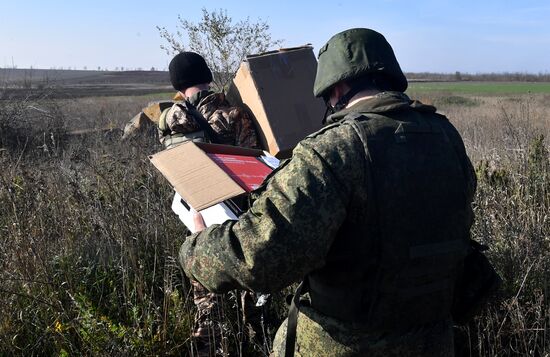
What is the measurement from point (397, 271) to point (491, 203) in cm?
236

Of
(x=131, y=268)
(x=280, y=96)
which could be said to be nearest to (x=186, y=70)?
(x=280, y=96)

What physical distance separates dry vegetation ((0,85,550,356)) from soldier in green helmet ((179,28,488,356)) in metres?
0.95

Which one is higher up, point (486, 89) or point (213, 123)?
point (213, 123)

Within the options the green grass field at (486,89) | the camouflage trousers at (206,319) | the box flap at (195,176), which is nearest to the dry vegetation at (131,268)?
the camouflage trousers at (206,319)

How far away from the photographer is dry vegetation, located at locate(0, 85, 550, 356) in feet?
9.12

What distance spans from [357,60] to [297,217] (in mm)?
560

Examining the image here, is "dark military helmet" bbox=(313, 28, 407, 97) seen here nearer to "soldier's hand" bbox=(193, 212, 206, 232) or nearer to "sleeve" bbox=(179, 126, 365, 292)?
"sleeve" bbox=(179, 126, 365, 292)

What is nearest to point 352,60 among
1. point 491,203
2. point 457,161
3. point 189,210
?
point 457,161

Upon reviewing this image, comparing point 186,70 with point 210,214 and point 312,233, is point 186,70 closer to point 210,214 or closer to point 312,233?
point 210,214

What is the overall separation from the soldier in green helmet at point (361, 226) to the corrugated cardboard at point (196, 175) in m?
0.22

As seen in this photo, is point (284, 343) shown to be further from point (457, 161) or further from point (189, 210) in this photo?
point (457, 161)

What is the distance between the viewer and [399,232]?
161 cm

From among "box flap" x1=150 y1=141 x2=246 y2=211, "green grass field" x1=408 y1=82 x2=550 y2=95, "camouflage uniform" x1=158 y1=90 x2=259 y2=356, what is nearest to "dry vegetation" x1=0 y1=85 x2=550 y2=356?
"camouflage uniform" x1=158 y1=90 x2=259 y2=356

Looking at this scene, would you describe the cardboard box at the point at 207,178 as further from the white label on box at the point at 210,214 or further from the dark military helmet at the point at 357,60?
the dark military helmet at the point at 357,60
